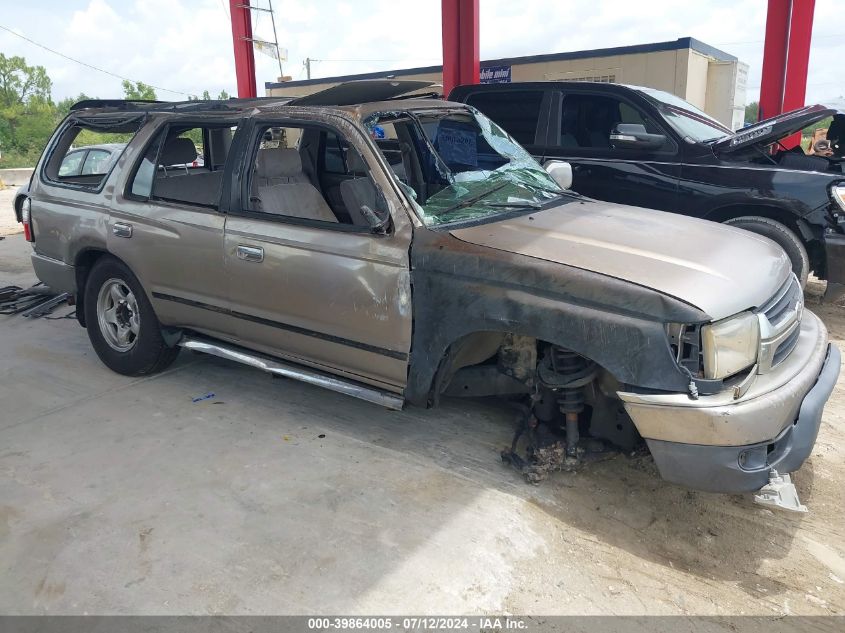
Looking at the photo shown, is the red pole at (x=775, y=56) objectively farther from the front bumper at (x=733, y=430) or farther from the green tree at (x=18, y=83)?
the green tree at (x=18, y=83)

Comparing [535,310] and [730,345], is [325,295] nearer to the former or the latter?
[535,310]

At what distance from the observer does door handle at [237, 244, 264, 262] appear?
3741 millimetres

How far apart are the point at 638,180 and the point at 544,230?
3187mm

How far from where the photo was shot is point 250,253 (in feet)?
12.4

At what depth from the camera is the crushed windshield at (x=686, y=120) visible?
6.03 m

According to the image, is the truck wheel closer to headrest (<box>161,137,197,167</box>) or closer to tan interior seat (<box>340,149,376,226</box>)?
tan interior seat (<box>340,149,376,226</box>)

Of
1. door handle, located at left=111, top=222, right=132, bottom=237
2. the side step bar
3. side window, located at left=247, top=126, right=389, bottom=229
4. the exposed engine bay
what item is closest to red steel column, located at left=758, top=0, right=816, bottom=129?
the exposed engine bay

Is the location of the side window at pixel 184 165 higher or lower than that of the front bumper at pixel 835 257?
higher

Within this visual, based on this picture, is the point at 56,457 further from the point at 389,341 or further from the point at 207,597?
the point at 389,341

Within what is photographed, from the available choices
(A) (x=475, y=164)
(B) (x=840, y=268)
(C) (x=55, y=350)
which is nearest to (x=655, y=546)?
(A) (x=475, y=164)

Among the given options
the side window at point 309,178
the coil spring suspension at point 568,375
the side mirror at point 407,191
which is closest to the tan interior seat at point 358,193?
the side window at point 309,178

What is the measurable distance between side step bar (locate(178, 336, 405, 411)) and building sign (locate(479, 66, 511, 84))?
43.5 ft

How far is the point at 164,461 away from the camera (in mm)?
3596

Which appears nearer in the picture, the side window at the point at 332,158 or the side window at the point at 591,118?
the side window at the point at 332,158
